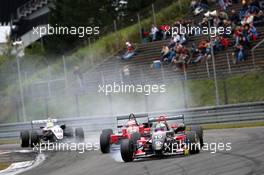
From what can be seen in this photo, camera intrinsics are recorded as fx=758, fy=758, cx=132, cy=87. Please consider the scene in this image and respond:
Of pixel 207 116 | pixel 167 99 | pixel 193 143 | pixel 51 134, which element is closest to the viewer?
pixel 193 143

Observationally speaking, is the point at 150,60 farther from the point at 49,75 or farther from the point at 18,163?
the point at 18,163

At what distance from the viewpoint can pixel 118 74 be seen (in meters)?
35.5

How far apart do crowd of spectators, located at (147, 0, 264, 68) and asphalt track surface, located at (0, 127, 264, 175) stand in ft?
34.2

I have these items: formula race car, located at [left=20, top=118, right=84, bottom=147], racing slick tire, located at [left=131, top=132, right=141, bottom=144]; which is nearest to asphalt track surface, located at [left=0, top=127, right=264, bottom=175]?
racing slick tire, located at [left=131, top=132, right=141, bottom=144]

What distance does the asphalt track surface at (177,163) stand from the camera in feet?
47.8

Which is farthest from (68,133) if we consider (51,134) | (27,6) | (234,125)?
(27,6)

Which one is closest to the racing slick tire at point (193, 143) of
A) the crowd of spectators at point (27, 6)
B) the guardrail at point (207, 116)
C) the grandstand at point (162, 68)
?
the guardrail at point (207, 116)

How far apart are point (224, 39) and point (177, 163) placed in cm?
1722

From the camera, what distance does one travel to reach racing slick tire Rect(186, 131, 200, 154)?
17.8m

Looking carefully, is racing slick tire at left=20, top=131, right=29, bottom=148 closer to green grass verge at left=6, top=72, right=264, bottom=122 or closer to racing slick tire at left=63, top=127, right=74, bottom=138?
racing slick tire at left=63, top=127, right=74, bottom=138

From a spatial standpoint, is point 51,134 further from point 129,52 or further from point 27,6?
point 27,6

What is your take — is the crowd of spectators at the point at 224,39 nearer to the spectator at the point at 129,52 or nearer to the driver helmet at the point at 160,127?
the spectator at the point at 129,52

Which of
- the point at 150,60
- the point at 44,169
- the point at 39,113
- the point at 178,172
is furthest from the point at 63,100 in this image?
the point at 178,172

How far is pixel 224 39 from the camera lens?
32.8 meters
